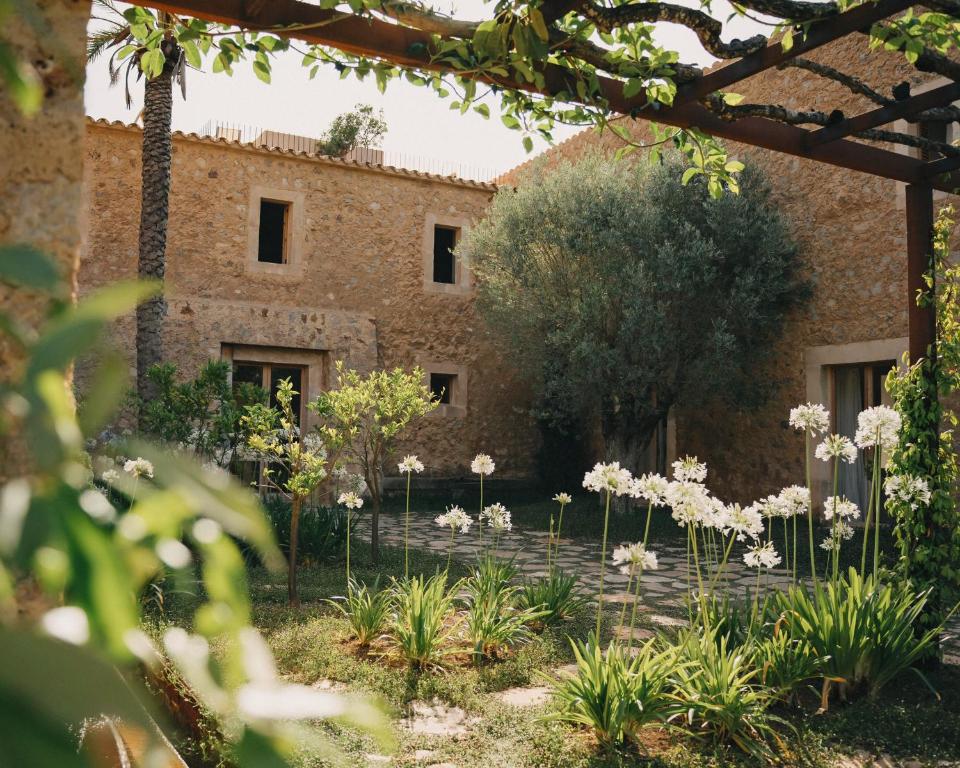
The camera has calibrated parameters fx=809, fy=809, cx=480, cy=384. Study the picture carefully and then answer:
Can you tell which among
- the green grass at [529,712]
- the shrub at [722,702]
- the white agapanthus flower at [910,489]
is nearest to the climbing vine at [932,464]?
the white agapanthus flower at [910,489]

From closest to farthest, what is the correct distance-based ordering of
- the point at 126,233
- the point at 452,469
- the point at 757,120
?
the point at 757,120 < the point at 126,233 < the point at 452,469

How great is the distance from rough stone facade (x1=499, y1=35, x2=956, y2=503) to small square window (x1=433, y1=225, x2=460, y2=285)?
438 cm

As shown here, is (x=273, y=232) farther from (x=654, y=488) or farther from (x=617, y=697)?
(x=617, y=697)

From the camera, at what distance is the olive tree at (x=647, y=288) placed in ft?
30.3

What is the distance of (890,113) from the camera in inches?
154

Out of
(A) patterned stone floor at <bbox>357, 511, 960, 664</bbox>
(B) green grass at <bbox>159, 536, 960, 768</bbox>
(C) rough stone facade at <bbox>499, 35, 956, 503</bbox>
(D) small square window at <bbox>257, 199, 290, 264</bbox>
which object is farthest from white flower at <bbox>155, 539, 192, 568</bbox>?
(D) small square window at <bbox>257, 199, 290, 264</bbox>

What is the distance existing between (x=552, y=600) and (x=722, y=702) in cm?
167

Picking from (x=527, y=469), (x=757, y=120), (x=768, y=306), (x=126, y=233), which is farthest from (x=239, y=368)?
(x=757, y=120)

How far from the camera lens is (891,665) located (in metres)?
3.33

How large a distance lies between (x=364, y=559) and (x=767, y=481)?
524cm

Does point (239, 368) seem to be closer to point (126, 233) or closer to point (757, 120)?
point (126, 233)

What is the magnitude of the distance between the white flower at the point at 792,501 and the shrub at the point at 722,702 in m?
0.63

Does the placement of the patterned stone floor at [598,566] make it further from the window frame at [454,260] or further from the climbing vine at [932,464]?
the window frame at [454,260]

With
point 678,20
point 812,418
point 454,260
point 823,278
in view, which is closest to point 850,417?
point 823,278
